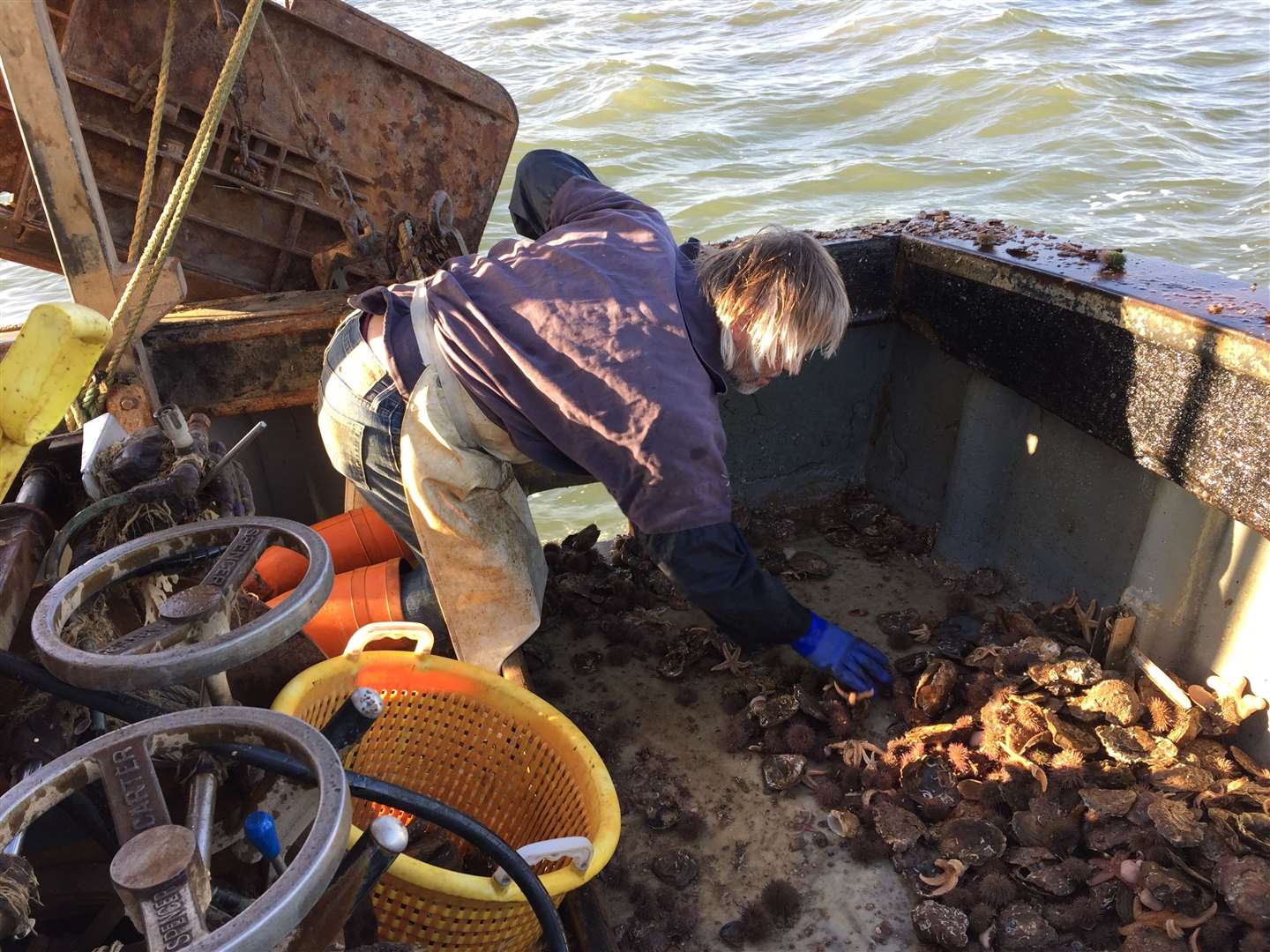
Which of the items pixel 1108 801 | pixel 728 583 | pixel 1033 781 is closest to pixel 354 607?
pixel 728 583

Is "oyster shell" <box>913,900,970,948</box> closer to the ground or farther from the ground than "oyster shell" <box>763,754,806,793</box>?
farther from the ground

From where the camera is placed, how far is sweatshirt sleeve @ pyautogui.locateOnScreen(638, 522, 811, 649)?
7.97ft

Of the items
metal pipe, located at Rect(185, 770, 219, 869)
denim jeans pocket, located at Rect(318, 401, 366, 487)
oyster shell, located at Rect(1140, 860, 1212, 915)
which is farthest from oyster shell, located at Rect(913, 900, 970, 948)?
denim jeans pocket, located at Rect(318, 401, 366, 487)

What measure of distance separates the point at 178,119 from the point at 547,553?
2.12m

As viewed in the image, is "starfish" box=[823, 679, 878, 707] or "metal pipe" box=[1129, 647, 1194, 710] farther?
"starfish" box=[823, 679, 878, 707]

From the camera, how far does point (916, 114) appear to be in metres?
10.8

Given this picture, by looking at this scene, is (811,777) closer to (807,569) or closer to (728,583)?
(728,583)

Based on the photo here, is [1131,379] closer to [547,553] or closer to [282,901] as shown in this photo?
[547,553]

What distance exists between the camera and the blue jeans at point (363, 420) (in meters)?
2.88

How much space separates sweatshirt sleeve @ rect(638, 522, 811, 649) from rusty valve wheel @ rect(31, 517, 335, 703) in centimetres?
93

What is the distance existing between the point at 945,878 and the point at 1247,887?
66 cm

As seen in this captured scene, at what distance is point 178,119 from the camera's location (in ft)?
11.9

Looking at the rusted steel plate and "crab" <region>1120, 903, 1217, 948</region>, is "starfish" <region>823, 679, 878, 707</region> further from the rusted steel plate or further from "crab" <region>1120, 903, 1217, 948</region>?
the rusted steel plate

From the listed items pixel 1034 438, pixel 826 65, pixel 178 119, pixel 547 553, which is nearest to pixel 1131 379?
pixel 1034 438
